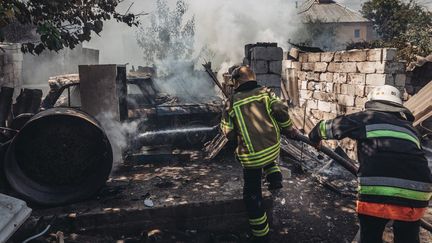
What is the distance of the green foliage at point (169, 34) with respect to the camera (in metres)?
22.9

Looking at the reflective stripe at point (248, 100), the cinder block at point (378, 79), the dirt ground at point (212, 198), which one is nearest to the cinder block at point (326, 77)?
the cinder block at point (378, 79)

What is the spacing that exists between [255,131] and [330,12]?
4374cm

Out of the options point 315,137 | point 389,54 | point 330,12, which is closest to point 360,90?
point 389,54

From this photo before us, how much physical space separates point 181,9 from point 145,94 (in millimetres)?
16256

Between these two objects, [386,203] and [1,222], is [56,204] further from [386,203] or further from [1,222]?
[386,203]

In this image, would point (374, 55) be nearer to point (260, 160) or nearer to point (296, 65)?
point (296, 65)

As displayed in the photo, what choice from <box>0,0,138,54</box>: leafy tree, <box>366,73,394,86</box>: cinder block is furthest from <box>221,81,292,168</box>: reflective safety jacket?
<box>366,73,394,86</box>: cinder block

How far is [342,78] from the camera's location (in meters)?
7.57

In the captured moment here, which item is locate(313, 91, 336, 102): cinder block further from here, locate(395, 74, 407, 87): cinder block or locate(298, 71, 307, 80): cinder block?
locate(395, 74, 407, 87): cinder block

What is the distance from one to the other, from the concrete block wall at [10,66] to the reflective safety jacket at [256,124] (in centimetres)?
864

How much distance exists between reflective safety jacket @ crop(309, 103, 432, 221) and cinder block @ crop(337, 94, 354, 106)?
4.49 m

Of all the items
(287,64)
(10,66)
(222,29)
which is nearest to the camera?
(287,64)

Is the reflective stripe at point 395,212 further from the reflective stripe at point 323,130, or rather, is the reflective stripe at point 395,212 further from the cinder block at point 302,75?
the cinder block at point 302,75

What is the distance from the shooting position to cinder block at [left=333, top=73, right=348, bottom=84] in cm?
747
